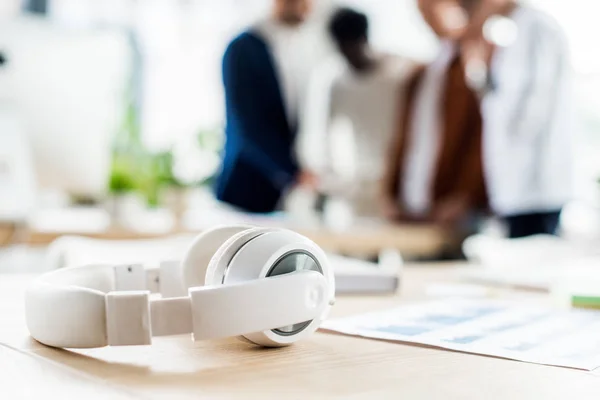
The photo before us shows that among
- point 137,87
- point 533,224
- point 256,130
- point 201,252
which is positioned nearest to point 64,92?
point 201,252

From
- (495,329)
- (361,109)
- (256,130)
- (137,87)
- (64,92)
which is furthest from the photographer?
(137,87)

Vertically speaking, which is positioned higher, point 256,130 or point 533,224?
point 256,130

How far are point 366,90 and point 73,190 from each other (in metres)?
1.47

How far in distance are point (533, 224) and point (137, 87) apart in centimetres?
282

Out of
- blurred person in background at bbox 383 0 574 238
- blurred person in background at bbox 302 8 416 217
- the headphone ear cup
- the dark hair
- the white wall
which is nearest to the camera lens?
A: the headphone ear cup

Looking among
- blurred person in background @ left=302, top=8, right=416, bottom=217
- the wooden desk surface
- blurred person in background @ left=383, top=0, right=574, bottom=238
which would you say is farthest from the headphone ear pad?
blurred person in background @ left=302, top=8, right=416, bottom=217

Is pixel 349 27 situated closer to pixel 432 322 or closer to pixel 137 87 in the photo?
pixel 137 87

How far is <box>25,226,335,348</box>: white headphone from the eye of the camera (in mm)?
449

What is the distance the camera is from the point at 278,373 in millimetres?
436

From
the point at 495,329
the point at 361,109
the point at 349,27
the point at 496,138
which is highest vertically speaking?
the point at 349,27

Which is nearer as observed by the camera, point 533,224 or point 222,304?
point 222,304

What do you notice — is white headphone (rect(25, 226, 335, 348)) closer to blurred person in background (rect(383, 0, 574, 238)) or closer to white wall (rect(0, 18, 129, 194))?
white wall (rect(0, 18, 129, 194))

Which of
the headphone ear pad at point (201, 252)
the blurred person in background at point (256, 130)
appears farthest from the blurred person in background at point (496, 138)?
the headphone ear pad at point (201, 252)

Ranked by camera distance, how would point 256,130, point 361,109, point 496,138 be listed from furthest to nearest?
point 256,130, point 361,109, point 496,138
